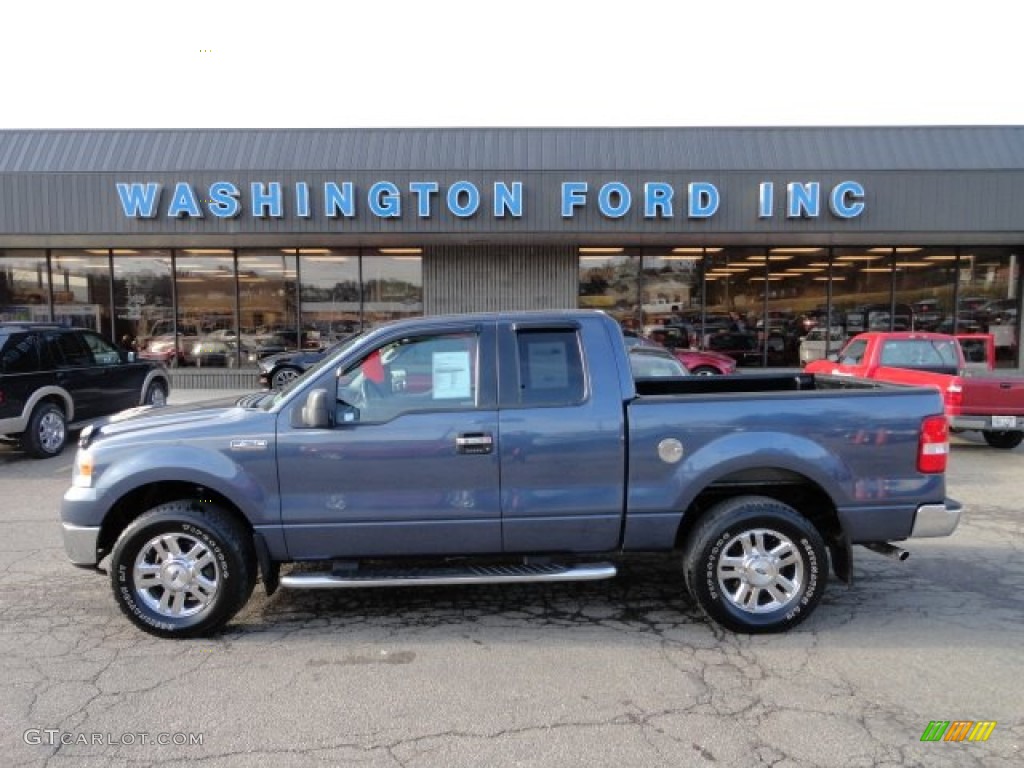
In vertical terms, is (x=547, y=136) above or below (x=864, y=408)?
above

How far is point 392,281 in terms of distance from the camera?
1744 cm

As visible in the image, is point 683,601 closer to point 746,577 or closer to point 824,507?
point 746,577

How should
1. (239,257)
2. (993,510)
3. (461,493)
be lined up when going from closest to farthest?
(461,493) < (993,510) < (239,257)

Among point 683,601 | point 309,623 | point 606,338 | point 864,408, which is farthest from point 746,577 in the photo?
point 309,623

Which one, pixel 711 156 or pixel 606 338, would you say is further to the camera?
pixel 711 156

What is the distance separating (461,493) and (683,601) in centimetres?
171

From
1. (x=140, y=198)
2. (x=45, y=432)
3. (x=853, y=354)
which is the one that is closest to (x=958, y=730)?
(x=853, y=354)

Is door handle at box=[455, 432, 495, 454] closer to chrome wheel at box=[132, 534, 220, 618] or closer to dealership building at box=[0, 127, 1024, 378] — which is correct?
chrome wheel at box=[132, 534, 220, 618]

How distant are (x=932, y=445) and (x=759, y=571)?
123 cm

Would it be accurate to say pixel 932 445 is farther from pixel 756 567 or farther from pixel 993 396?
pixel 993 396

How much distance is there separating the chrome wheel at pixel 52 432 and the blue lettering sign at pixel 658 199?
10.7 metres

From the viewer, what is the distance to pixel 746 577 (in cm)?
416

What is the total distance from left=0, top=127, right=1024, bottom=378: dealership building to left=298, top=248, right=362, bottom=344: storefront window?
5 cm

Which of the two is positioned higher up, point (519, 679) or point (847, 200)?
point (847, 200)
